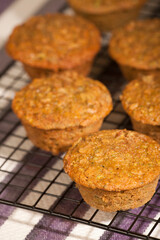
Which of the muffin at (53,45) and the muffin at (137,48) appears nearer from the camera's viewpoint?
the muffin at (137,48)

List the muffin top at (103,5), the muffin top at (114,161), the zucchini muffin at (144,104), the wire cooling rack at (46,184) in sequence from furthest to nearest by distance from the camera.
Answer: the muffin top at (103,5)
the zucchini muffin at (144,104)
the wire cooling rack at (46,184)
the muffin top at (114,161)

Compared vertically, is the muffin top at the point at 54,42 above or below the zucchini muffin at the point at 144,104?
above

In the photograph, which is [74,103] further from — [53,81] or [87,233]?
[87,233]

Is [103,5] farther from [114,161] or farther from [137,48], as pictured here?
[114,161]

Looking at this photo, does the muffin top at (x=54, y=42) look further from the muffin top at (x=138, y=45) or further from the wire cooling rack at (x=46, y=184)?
the wire cooling rack at (x=46, y=184)

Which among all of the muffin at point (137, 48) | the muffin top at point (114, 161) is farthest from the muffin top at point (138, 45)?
the muffin top at point (114, 161)

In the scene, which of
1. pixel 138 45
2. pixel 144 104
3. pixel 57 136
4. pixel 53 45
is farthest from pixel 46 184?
pixel 138 45

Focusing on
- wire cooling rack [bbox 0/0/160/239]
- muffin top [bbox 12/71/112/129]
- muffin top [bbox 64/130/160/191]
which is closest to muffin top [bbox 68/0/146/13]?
wire cooling rack [bbox 0/0/160/239]

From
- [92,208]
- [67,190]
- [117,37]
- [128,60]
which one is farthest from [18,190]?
[117,37]

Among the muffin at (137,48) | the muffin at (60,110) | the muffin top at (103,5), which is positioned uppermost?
the muffin at (60,110)
